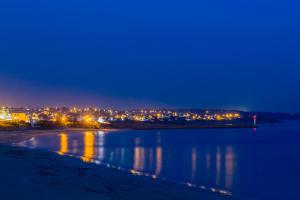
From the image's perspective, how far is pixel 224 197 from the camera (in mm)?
14258

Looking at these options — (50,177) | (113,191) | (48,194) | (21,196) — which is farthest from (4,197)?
(50,177)

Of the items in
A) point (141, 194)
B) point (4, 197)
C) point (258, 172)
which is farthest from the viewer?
point (258, 172)

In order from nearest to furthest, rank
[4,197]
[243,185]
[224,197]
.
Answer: [4,197], [224,197], [243,185]

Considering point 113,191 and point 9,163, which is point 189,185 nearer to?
point 113,191

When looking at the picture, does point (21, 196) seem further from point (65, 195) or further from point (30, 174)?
point (30, 174)

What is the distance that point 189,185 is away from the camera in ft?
56.7

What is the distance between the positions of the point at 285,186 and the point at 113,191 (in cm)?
910

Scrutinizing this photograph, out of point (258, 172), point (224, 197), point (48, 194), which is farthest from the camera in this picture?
point (258, 172)

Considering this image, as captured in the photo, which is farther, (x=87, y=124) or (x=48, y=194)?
(x=87, y=124)

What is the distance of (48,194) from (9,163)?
312 inches

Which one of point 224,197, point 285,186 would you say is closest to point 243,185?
point 285,186

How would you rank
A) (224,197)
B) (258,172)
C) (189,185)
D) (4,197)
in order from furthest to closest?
(258,172) < (189,185) < (224,197) < (4,197)

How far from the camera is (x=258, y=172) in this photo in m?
24.6

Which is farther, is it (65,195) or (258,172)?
(258,172)
